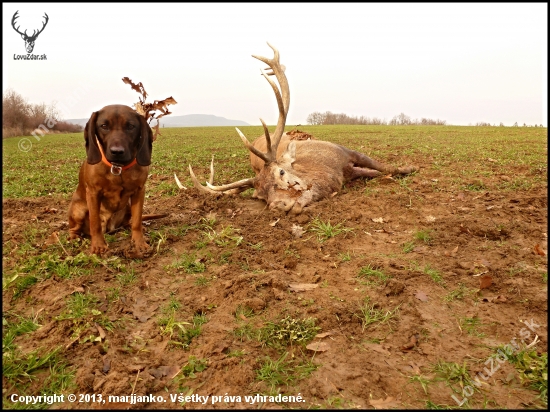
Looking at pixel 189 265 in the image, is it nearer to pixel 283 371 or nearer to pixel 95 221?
pixel 95 221

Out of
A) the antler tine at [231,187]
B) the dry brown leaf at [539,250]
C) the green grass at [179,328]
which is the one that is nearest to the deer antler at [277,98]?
the antler tine at [231,187]

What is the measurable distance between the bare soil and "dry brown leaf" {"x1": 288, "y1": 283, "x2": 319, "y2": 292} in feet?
0.17

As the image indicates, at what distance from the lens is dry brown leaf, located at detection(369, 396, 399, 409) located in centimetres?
209

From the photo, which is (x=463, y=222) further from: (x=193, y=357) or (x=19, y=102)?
(x=19, y=102)

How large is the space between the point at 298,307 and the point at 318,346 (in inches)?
18.3

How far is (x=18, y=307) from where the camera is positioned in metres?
3.19

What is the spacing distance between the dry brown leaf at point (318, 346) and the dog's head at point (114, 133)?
2.29 m

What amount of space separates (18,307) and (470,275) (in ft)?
12.6

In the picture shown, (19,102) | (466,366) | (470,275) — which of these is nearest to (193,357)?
(466,366)

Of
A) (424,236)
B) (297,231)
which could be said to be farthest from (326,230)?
(424,236)

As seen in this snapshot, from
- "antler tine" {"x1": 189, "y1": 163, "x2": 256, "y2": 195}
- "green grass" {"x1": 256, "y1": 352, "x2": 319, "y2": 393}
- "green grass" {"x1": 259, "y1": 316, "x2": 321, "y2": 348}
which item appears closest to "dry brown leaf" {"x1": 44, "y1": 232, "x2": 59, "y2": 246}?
"antler tine" {"x1": 189, "y1": 163, "x2": 256, "y2": 195}

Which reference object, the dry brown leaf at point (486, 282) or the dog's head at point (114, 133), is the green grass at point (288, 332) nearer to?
the dry brown leaf at point (486, 282)

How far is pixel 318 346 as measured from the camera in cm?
A: 255

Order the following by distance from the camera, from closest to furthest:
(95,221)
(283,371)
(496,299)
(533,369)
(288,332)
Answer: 1. (533,369)
2. (283,371)
3. (288,332)
4. (496,299)
5. (95,221)
